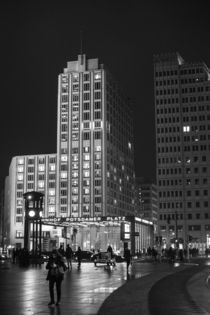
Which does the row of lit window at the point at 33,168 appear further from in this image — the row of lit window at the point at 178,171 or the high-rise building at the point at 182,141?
the row of lit window at the point at 178,171

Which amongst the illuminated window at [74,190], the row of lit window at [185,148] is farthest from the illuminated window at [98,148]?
the row of lit window at [185,148]

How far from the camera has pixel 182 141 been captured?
146625 mm

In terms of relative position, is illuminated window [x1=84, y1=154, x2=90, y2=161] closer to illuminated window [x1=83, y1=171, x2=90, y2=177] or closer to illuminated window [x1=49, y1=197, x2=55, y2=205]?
illuminated window [x1=83, y1=171, x2=90, y2=177]

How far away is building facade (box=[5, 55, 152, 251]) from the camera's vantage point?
156000mm

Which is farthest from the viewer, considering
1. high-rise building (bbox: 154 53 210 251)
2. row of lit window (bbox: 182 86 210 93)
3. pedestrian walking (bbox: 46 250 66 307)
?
row of lit window (bbox: 182 86 210 93)

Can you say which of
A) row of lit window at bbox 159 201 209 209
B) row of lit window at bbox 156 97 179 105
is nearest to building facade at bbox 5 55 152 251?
row of lit window at bbox 159 201 209 209

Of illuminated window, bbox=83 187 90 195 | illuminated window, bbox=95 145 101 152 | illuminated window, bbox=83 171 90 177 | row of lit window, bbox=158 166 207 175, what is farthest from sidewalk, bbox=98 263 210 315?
illuminated window, bbox=95 145 101 152

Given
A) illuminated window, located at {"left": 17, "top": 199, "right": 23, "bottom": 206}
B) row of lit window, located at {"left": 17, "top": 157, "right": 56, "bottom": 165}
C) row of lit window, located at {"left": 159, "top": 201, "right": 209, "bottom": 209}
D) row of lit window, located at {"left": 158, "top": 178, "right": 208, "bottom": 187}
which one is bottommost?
row of lit window, located at {"left": 159, "top": 201, "right": 209, "bottom": 209}

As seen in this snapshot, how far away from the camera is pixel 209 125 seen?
146 metres

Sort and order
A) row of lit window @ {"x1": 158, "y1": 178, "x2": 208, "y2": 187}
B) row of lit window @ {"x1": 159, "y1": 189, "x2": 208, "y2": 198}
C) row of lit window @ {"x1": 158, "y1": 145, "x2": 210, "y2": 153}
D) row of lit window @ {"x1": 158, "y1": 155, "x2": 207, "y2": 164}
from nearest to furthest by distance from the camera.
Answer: row of lit window @ {"x1": 159, "y1": 189, "x2": 208, "y2": 198} < row of lit window @ {"x1": 158, "y1": 178, "x2": 208, "y2": 187} < row of lit window @ {"x1": 158, "y1": 155, "x2": 207, "y2": 164} < row of lit window @ {"x1": 158, "y1": 145, "x2": 210, "y2": 153}

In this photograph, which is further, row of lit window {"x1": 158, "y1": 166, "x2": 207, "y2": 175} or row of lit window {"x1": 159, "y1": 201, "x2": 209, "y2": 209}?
row of lit window {"x1": 158, "y1": 166, "x2": 207, "y2": 175}

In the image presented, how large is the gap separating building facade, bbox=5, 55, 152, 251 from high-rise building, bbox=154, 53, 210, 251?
20.3 meters

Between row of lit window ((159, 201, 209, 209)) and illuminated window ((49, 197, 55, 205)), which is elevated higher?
illuminated window ((49, 197, 55, 205))

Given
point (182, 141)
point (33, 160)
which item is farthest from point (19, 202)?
point (182, 141)
